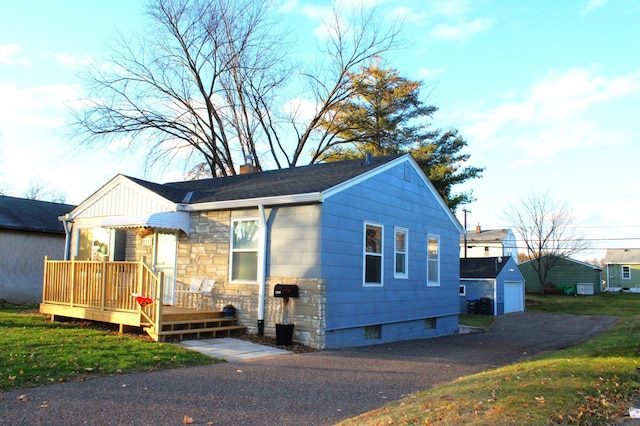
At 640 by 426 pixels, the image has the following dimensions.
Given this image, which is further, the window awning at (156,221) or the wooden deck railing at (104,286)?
the window awning at (156,221)

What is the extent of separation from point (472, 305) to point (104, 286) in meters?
21.3

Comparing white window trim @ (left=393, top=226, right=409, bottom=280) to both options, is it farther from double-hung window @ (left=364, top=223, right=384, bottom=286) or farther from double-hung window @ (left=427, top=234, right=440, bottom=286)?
double-hung window @ (left=427, top=234, right=440, bottom=286)

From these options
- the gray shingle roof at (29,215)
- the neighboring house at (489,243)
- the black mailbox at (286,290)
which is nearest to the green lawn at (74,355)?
the black mailbox at (286,290)

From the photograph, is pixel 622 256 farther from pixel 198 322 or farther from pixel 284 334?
pixel 198 322

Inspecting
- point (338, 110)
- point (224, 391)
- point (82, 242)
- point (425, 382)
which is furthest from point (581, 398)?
point (338, 110)

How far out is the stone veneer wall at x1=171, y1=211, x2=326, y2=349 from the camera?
1117cm

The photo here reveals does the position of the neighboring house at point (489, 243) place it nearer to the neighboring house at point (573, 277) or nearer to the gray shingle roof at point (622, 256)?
the neighboring house at point (573, 277)

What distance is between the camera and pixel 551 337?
55.9ft

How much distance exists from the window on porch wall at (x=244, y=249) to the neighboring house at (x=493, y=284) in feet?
62.7

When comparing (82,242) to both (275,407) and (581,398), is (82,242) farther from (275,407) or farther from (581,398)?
(581,398)

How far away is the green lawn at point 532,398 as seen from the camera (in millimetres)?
5480

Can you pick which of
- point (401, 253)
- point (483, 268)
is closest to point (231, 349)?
point (401, 253)

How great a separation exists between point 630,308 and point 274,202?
27770mm

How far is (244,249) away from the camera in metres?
12.4
